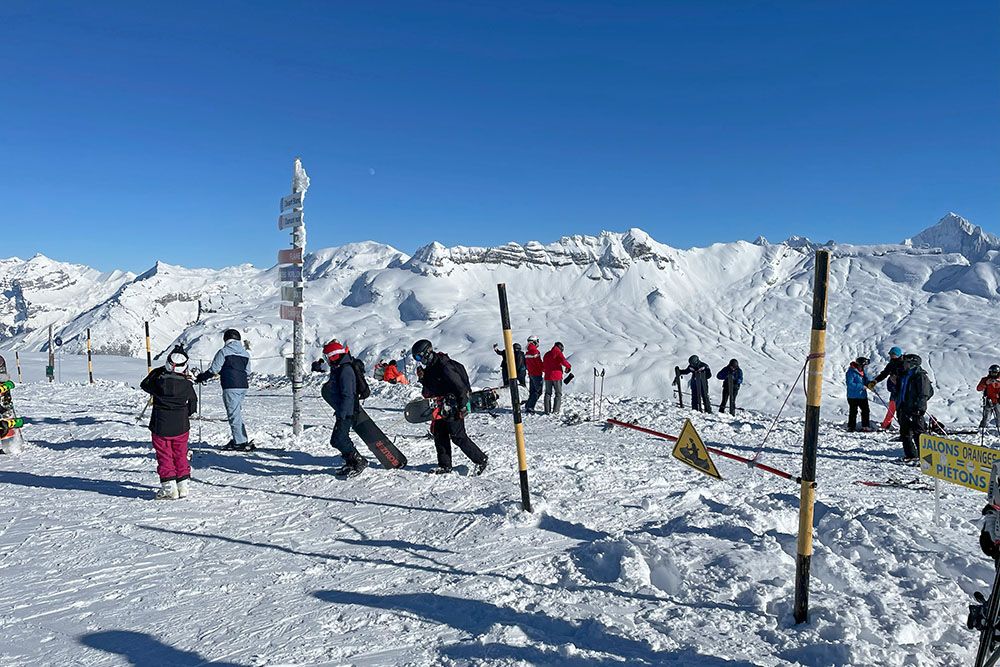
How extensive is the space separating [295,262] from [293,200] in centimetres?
111

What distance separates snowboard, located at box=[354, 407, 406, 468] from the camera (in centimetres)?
818

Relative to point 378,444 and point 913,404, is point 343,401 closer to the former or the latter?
point 378,444

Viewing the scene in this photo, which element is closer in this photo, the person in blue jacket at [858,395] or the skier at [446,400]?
the skier at [446,400]

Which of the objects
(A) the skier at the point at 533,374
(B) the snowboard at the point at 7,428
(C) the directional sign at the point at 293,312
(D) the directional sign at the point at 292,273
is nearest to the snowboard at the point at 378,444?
(C) the directional sign at the point at 293,312

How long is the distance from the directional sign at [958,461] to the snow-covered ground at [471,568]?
741 mm

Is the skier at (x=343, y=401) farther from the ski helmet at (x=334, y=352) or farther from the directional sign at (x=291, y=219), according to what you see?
the directional sign at (x=291, y=219)

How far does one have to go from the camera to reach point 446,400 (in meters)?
7.91

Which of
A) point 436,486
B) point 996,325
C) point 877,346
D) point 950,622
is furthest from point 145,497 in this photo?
point 996,325

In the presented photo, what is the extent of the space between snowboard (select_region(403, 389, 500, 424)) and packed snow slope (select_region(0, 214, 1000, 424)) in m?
55.0

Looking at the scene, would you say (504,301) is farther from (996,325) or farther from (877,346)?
(996,325)

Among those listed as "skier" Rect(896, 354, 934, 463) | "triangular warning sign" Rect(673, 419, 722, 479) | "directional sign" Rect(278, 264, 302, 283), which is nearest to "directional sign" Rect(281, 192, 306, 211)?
"directional sign" Rect(278, 264, 302, 283)

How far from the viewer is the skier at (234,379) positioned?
9.67 m

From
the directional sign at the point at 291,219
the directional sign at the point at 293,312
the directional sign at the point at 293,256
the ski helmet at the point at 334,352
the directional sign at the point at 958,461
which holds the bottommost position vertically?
the directional sign at the point at 958,461

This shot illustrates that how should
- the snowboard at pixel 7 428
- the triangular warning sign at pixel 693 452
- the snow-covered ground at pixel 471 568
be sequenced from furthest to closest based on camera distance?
the snowboard at pixel 7 428
the triangular warning sign at pixel 693 452
the snow-covered ground at pixel 471 568
